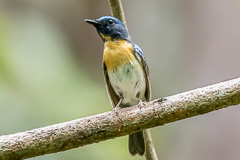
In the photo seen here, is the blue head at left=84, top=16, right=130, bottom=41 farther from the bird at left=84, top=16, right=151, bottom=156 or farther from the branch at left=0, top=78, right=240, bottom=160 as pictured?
the branch at left=0, top=78, right=240, bottom=160

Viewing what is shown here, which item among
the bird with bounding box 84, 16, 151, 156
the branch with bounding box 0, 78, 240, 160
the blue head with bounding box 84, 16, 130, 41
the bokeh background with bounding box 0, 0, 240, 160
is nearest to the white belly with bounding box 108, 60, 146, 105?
the bird with bounding box 84, 16, 151, 156

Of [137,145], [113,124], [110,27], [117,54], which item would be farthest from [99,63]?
[113,124]

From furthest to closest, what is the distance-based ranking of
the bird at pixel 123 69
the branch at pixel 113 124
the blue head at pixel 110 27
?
the blue head at pixel 110 27 → the bird at pixel 123 69 → the branch at pixel 113 124

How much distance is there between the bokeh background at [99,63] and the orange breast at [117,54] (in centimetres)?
82

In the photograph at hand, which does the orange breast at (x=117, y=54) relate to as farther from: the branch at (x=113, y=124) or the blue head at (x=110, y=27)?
the branch at (x=113, y=124)

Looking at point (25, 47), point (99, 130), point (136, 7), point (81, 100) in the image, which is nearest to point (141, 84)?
point (81, 100)

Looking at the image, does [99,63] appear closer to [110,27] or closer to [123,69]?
[110,27]

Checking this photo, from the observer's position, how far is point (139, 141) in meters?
4.05

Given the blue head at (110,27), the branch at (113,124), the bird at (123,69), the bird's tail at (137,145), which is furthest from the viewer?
the blue head at (110,27)

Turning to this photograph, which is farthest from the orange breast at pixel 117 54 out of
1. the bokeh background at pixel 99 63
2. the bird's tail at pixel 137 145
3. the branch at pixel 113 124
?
the branch at pixel 113 124

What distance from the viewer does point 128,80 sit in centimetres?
426

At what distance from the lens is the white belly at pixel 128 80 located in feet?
13.9

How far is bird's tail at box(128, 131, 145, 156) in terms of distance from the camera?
13.1 feet

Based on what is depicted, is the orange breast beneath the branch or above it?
above
